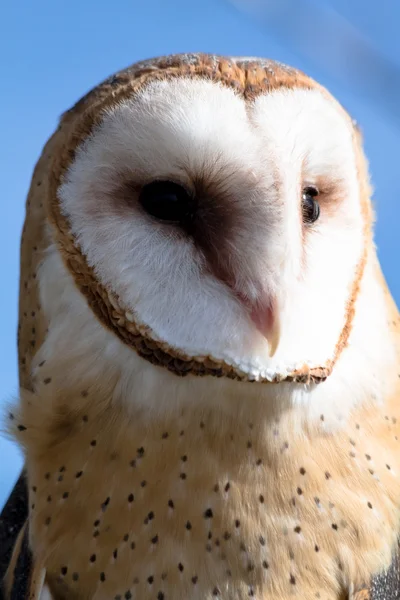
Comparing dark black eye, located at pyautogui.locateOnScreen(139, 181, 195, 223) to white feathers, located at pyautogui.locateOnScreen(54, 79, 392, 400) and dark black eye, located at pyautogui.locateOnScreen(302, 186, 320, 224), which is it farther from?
dark black eye, located at pyautogui.locateOnScreen(302, 186, 320, 224)

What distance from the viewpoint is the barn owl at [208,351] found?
1.25m

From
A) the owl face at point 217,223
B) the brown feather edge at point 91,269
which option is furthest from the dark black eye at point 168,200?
the brown feather edge at point 91,269

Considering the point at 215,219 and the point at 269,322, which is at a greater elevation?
the point at 215,219

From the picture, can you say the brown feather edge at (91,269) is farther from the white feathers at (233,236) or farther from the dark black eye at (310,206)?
the dark black eye at (310,206)

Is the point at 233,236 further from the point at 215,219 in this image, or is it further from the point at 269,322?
the point at 269,322

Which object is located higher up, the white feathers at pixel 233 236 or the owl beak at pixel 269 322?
the white feathers at pixel 233 236

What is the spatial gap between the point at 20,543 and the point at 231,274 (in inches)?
35.0

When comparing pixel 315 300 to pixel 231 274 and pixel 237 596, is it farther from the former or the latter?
pixel 237 596

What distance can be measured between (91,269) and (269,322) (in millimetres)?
351

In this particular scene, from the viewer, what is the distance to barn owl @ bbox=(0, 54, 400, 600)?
4.09 feet

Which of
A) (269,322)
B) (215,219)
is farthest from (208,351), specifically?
(215,219)

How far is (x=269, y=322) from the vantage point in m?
1.23

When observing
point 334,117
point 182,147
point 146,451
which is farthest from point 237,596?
point 334,117

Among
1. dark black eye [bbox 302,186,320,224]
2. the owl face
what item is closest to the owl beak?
the owl face
